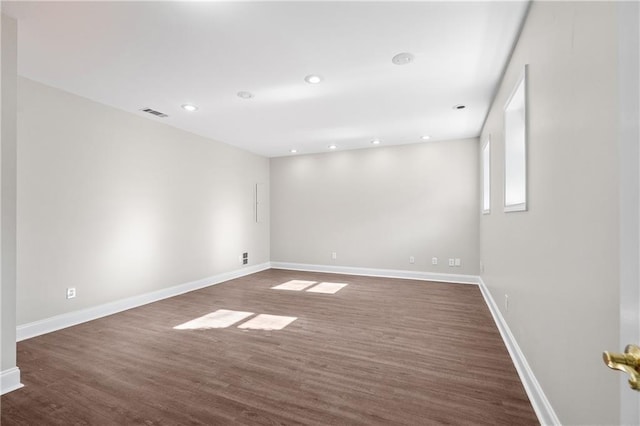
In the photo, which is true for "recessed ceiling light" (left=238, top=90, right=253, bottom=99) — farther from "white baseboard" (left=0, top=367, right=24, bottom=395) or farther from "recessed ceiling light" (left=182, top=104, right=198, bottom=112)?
"white baseboard" (left=0, top=367, right=24, bottom=395)

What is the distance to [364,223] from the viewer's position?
19.9 ft

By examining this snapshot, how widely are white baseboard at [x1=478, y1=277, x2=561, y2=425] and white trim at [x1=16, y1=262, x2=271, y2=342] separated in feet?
14.2

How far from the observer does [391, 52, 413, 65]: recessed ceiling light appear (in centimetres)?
251

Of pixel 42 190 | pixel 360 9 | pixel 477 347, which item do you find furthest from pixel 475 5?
pixel 42 190

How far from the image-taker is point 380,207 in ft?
19.4

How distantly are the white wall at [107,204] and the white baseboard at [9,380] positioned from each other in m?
1.09

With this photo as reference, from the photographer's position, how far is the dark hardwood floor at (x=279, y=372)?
1790 mm

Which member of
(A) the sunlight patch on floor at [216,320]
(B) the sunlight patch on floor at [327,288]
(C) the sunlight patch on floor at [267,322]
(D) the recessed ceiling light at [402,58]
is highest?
(D) the recessed ceiling light at [402,58]

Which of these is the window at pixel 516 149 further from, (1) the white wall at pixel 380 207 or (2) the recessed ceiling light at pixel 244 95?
(1) the white wall at pixel 380 207

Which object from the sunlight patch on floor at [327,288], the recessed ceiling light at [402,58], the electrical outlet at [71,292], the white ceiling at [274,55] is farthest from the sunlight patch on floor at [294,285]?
the recessed ceiling light at [402,58]

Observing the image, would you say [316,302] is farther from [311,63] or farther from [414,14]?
[414,14]

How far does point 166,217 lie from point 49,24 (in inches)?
108

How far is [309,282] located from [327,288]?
539 millimetres

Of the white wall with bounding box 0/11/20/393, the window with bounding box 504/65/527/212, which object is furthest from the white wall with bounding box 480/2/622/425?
the white wall with bounding box 0/11/20/393
